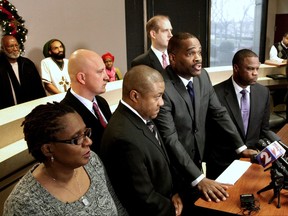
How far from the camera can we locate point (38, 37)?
463cm

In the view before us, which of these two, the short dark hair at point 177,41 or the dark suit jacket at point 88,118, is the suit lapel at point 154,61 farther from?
the dark suit jacket at point 88,118

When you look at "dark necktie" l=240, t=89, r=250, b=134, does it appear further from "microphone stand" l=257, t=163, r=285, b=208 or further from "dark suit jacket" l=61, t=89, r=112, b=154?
"dark suit jacket" l=61, t=89, r=112, b=154

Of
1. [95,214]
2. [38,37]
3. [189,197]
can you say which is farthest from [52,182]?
[38,37]

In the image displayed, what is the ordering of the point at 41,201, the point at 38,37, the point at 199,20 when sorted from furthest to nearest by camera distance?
1. the point at 199,20
2. the point at 38,37
3. the point at 41,201

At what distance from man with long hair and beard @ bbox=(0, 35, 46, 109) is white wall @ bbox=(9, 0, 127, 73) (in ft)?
2.60

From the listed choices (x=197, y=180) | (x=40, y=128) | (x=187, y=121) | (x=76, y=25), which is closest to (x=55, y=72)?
(x=76, y=25)

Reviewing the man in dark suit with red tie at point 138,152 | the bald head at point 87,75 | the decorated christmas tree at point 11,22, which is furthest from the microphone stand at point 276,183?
the decorated christmas tree at point 11,22

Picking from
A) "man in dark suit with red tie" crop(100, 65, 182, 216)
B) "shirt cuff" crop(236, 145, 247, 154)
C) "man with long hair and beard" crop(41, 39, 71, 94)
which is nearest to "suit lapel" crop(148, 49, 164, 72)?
"man with long hair and beard" crop(41, 39, 71, 94)

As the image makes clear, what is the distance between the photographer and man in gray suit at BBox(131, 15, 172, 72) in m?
3.59

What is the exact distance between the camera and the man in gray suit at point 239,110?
2568mm

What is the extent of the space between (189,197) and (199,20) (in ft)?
16.2

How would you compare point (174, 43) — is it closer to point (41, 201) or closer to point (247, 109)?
point (247, 109)

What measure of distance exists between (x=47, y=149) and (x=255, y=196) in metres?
1.06

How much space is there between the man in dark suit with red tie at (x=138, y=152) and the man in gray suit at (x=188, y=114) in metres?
0.23
